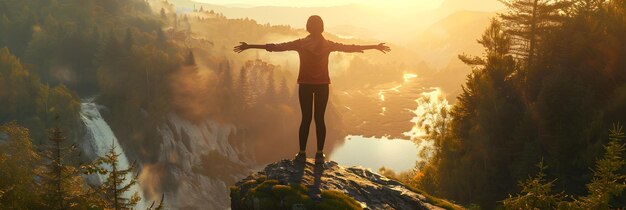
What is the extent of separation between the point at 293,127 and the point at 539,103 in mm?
77151

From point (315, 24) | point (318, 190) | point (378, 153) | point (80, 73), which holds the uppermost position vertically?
point (315, 24)

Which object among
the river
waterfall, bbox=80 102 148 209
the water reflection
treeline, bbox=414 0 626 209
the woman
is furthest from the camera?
the river

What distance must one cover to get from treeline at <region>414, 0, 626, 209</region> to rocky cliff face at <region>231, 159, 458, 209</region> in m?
15.4

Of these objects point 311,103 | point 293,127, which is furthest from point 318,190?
point 293,127

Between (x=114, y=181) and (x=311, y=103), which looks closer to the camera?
(x=311, y=103)

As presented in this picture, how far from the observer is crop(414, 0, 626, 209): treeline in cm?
2572

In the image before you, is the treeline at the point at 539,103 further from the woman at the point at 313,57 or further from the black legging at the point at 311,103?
the woman at the point at 313,57

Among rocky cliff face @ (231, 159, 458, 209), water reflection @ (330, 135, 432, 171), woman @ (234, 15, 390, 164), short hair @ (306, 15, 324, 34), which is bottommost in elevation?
water reflection @ (330, 135, 432, 171)

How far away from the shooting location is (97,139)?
62031 millimetres

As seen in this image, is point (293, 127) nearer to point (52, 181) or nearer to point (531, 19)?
point (531, 19)

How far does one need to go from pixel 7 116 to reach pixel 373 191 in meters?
60.7

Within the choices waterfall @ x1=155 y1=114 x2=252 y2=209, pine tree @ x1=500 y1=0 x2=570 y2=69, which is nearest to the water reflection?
waterfall @ x1=155 y1=114 x2=252 y2=209

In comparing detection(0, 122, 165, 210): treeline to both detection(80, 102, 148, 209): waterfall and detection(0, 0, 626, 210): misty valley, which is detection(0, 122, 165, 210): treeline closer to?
detection(0, 0, 626, 210): misty valley

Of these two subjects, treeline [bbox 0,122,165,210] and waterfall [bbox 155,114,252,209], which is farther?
waterfall [bbox 155,114,252,209]
